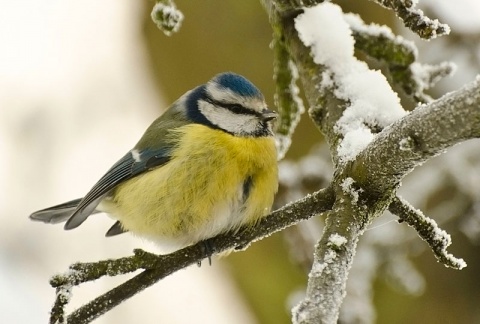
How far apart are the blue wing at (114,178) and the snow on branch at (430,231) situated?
0.58 metres

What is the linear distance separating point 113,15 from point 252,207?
135 centimetres

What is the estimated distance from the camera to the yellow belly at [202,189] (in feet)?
3.90

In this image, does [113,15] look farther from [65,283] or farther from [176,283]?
[65,283]

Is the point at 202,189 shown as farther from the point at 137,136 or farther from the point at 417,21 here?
the point at 137,136

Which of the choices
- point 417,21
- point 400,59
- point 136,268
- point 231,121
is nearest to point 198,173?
point 231,121

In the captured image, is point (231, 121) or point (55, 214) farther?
point (55, 214)

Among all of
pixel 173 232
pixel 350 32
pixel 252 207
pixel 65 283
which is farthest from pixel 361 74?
pixel 65 283

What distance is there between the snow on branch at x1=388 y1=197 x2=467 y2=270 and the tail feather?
0.85 meters

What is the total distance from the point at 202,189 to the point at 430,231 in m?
0.46

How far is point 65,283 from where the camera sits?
0.88 meters

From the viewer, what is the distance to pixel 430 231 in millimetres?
864

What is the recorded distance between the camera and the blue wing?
1334 mm

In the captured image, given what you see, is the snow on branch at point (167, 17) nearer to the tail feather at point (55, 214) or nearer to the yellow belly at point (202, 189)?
the yellow belly at point (202, 189)

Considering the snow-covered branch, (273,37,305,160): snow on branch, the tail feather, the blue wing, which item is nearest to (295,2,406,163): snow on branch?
the snow-covered branch
